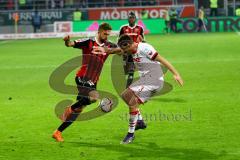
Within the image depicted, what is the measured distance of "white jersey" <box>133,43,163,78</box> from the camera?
1107 cm

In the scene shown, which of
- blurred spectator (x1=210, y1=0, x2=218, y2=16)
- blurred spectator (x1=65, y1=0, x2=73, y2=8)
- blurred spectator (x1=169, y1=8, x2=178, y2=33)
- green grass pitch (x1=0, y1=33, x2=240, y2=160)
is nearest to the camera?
green grass pitch (x1=0, y1=33, x2=240, y2=160)

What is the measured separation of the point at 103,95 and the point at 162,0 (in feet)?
126

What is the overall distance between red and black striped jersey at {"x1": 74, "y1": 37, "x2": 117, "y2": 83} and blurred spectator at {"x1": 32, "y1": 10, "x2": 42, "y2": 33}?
3914 centimetres

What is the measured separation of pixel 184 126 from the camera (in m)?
12.7

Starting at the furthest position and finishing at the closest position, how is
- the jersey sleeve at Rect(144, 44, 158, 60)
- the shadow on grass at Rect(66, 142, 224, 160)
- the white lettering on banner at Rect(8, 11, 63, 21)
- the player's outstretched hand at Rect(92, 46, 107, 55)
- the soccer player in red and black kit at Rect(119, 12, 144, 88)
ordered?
the white lettering on banner at Rect(8, 11, 63, 21), the soccer player in red and black kit at Rect(119, 12, 144, 88), the player's outstretched hand at Rect(92, 46, 107, 55), the jersey sleeve at Rect(144, 44, 158, 60), the shadow on grass at Rect(66, 142, 224, 160)

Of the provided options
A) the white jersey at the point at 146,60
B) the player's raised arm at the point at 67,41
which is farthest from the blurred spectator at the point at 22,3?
the player's raised arm at the point at 67,41

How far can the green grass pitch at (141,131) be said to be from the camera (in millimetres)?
10531

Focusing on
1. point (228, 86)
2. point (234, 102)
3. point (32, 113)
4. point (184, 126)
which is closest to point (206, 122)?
point (184, 126)

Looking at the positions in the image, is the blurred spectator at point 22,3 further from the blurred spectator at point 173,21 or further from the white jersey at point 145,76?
the white jersey at point 145,76

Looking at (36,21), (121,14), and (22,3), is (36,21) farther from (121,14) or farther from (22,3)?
(121,14)

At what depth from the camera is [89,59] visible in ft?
39.7

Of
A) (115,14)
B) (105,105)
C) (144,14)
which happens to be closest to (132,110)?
(105,105)

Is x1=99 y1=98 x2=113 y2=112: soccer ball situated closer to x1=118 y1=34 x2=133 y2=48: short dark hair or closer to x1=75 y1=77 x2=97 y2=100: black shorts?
x1=75 y1=77 x2=97 y2=100: black shorts

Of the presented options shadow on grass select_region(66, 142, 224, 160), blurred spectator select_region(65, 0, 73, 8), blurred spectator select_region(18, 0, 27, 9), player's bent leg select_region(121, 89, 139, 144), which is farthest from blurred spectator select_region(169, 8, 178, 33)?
shadow on grass select_region(66, 142, 224, 160)
